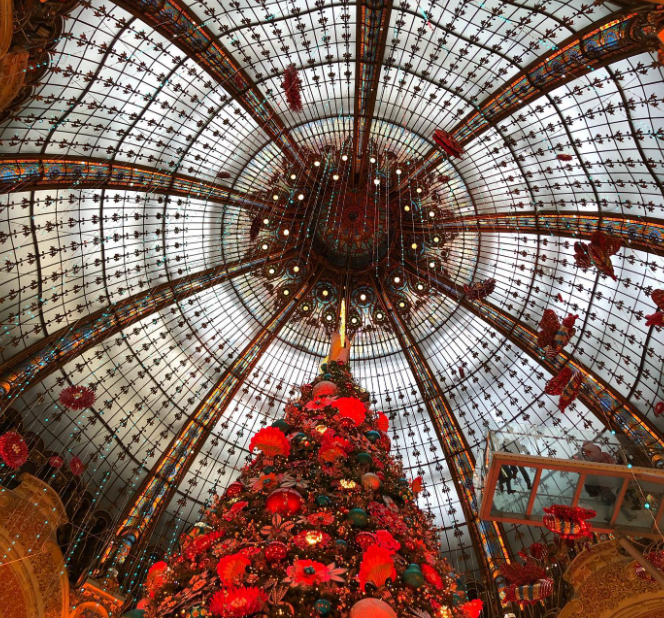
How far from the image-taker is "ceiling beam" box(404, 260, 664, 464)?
11891 millimetres

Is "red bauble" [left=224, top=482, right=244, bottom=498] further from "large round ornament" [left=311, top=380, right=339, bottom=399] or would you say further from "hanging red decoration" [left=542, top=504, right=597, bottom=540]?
"hanging red decoration" [left=542, top=504, right=597, bottom=540]

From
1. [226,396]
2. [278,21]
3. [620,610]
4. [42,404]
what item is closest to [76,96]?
[278,21]

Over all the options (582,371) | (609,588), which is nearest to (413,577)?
(609,588)

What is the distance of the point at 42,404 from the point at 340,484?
9084mm

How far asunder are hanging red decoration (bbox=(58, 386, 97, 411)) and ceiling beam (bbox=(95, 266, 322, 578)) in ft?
9.85

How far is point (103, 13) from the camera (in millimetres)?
10078

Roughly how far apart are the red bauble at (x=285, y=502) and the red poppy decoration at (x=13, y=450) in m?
7.04

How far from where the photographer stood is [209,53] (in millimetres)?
11805

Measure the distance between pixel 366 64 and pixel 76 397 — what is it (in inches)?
448

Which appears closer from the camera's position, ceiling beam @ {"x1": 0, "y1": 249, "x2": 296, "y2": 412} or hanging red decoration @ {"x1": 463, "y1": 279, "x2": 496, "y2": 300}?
ceiling beam @ {"x1": 0, "y1": 249, "x2": 296, "y2": 412}

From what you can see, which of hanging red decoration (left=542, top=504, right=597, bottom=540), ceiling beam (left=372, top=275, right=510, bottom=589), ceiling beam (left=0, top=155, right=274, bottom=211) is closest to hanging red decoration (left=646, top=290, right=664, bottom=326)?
hanging red decoration (left=542, top=504, right=597, bottom=540)

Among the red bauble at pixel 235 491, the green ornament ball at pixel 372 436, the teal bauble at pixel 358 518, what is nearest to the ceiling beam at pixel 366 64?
the green ornament ball at pixel 372 436

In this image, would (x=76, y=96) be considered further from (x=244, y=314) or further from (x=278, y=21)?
(x=244, y=314)

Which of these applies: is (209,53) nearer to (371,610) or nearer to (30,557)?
(371,610)
